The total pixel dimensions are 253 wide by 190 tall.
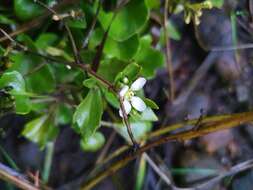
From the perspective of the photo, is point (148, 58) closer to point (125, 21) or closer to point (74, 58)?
point (125, 21)

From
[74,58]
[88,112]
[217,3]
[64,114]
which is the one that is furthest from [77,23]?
[217,3]

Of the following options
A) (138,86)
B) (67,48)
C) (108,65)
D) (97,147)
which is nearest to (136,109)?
(138,86)

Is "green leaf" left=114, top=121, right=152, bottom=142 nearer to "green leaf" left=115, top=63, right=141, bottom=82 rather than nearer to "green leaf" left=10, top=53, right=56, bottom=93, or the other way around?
"green leaf" left=10, top=53, right=56, bottom=93

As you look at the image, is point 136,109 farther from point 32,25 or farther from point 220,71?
point 220,71

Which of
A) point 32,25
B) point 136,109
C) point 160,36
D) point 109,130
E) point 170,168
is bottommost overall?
point 170,168

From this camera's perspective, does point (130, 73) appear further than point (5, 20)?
No

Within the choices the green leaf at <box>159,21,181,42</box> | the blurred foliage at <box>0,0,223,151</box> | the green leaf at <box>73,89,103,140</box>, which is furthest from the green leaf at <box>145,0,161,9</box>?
the green leaf at <box>73,89,103,140</box>

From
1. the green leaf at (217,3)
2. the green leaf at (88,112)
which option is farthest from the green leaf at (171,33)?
the green leaf at (88,112)
